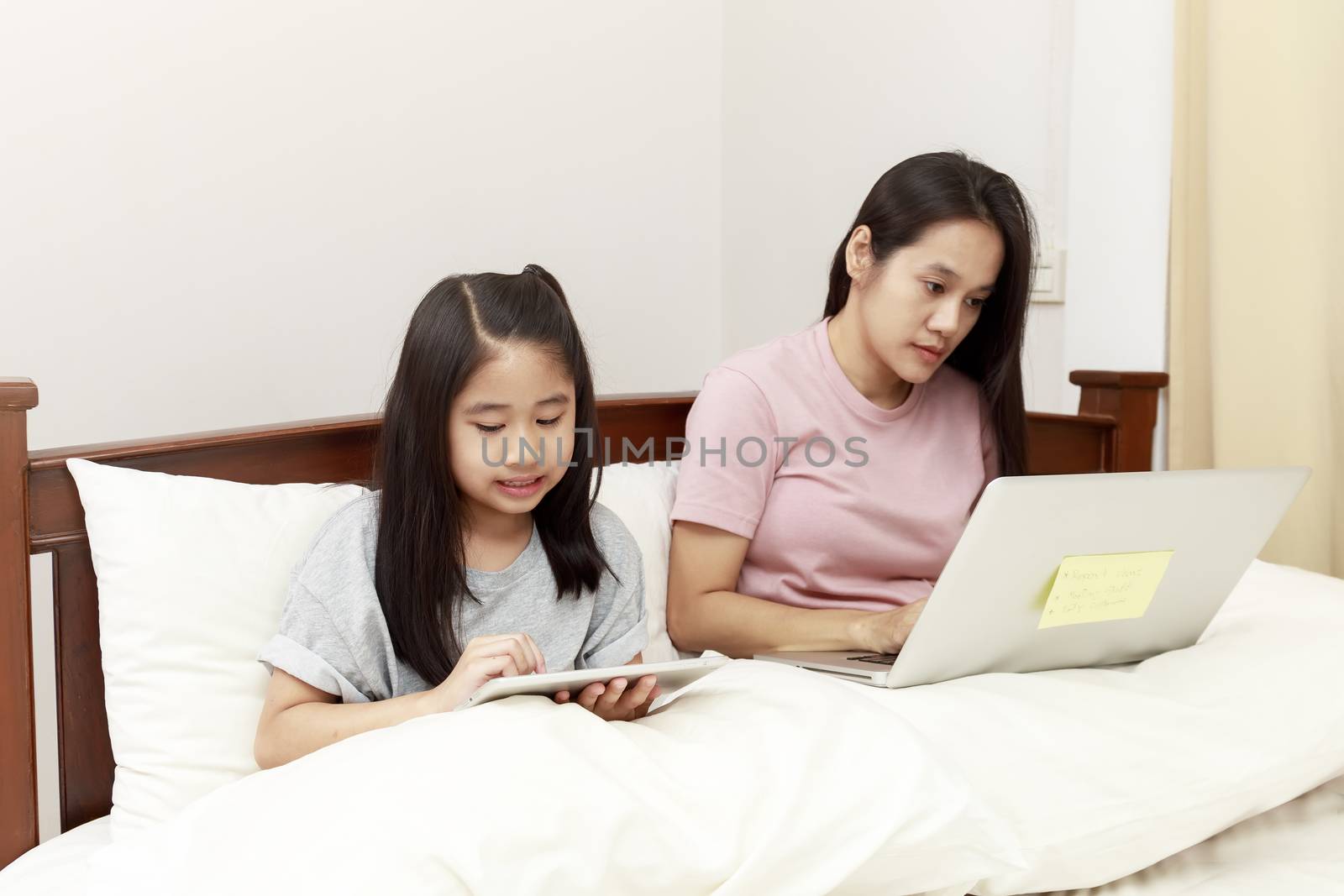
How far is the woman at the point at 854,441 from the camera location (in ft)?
4.39

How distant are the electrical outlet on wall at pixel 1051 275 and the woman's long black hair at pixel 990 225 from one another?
33cm

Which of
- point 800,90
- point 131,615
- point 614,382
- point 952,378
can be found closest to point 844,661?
point 952,378

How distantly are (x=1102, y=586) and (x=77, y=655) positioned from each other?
3.18 feet

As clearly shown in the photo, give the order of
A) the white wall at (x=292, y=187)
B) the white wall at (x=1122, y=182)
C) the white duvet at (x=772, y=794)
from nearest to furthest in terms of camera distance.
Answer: the white duvet at (x=772, y=794) → the white wall at (x=292, y=187) → the white wall at (x=1122, y=182)

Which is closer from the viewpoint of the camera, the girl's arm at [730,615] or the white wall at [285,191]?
the girl's arm at [730,615]

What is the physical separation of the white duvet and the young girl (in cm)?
17

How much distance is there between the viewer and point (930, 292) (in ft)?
4.46

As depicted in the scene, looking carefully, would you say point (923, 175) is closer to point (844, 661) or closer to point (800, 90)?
point (844, 661)

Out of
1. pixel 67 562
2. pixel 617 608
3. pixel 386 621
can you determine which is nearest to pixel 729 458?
pixel 617 608

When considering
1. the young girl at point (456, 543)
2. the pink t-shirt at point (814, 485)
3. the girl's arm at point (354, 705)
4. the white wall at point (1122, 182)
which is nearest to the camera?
the girl's arm at point (354, 705)

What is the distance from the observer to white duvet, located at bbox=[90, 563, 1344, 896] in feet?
2.29

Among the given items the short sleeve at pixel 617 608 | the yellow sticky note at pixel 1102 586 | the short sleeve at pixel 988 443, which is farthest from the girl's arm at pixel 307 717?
the short sleeve at pixel 988 443

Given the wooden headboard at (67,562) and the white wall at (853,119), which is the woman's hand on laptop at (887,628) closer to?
the wooden headboard at (67,562)

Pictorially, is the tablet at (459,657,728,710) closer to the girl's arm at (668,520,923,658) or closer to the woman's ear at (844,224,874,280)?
the girl's arm at (668,520,923,658)
